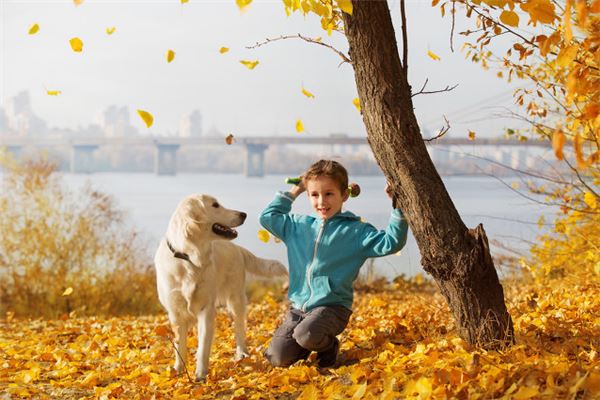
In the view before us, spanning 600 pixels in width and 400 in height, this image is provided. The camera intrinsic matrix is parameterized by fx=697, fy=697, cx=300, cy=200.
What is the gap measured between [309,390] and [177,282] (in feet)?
3.39

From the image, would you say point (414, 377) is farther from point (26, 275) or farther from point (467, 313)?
point (26, 275)

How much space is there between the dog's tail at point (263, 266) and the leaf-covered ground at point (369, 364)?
20.3 inches

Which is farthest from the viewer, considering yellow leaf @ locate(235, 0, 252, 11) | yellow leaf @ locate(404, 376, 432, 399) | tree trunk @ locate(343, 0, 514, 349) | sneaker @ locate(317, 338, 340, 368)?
sneaker @ locate(317, 338, 340, 368)

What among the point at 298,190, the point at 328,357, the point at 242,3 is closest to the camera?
the point at 242,3

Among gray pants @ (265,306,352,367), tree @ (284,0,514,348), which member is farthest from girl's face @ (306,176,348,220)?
gray pants @ (265,306,352,367)

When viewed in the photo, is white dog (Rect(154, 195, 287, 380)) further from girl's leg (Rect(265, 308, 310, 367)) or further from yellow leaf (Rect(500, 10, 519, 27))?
yellow leaf (Rect(500, 10, 519, 27))

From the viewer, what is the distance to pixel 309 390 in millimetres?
3090

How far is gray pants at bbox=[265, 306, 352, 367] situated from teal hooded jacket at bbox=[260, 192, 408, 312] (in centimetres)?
6

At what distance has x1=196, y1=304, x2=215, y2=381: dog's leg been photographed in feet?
12.2

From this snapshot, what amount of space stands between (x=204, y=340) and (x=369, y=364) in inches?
34.8

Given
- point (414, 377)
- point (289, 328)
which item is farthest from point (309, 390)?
point (289, 328)

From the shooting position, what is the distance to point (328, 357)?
3789 millimetres

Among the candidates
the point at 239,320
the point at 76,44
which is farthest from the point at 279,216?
the point at 76,44

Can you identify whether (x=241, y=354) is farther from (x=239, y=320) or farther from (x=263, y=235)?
(x=263, y=235)
